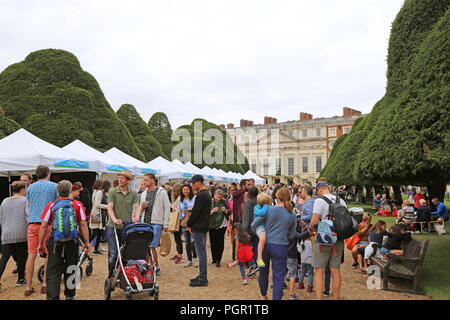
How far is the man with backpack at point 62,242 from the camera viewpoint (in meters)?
4.75

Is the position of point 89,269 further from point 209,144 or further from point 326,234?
point 209,144

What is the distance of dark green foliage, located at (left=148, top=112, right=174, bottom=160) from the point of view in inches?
Result: 1751

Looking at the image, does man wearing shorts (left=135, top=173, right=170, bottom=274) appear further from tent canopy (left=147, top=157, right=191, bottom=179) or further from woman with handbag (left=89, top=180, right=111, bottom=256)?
tent canopy (left=147, top=157, right=191, bottom=179)

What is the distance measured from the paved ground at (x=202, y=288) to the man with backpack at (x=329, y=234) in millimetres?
757

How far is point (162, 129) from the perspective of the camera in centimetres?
4525

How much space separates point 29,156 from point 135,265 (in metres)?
5.61

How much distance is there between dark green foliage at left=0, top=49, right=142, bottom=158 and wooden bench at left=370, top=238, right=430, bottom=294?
18.5 m

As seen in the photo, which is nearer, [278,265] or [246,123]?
[278,265]

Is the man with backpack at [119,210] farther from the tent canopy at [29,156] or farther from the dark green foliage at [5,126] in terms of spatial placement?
the dark green foliage at [5,126]

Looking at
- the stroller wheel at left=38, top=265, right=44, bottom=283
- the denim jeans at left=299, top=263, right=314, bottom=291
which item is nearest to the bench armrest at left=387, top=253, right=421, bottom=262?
the denim jeans at left=299, top=263, right=314, bottom=291

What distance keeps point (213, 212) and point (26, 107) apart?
18.6m

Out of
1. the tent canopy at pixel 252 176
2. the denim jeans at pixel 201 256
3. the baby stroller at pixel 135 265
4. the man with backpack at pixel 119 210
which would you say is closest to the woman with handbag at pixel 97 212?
the man with backpack at pixel 119 210

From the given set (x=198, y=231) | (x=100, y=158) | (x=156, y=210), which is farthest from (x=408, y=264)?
(x=100, y=158)

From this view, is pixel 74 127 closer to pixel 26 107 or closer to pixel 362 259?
pixel 26 107
